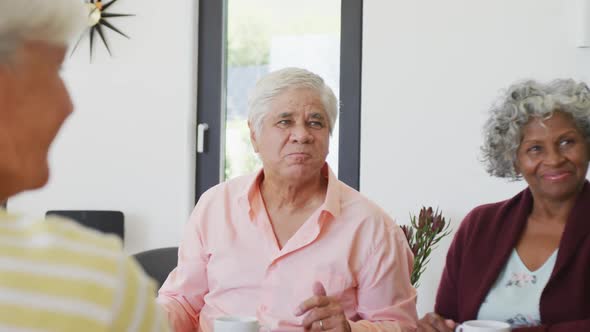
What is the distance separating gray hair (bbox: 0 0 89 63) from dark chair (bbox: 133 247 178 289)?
174 centimetres

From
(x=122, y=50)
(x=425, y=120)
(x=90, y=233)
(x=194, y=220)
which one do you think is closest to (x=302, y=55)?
(x=425, y=120)

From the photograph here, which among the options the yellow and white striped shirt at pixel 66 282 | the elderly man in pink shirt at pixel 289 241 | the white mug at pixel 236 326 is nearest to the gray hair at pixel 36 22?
the yellow and white striped shirt at pixel 66 282

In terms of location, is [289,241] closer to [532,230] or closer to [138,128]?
[532,230]

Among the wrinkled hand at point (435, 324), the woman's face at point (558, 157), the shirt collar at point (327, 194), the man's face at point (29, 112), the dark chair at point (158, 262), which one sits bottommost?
the dark chair at point (158, 262)

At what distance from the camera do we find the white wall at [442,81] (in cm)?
304

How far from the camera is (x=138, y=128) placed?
3930 mm

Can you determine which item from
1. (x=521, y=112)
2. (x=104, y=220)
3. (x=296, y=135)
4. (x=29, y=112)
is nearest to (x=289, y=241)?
(x=296, y=135)

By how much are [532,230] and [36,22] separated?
1532 mm

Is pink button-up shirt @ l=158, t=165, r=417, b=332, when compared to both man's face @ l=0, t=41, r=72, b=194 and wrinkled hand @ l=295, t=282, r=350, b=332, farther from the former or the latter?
man's face @ l=0, t=41, r=72, b=194

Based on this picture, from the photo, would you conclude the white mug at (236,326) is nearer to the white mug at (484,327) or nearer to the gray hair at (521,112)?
the white mug at (484,327)

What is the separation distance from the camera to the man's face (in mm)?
699

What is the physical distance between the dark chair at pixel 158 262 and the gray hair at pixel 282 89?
2.18 feet

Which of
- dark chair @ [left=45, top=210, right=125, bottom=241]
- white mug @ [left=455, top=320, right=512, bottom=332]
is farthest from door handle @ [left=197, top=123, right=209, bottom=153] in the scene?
white mug @ [left=455, top=320, right=512, bottom=332]

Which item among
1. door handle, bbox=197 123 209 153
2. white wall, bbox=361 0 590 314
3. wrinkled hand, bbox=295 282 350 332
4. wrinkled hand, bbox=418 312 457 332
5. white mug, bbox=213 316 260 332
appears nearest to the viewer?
white mug, bbox=213 316 260 332
